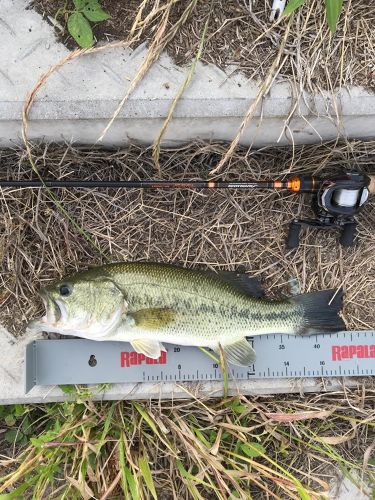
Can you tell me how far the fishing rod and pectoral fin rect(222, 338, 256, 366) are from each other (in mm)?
1107

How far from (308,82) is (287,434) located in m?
2.57

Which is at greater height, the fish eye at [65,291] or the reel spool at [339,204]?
the reel spool at [339,204]

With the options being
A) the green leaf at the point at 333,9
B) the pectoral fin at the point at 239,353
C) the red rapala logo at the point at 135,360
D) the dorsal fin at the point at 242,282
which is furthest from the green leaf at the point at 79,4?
the pectoral fin at the point at 239,353

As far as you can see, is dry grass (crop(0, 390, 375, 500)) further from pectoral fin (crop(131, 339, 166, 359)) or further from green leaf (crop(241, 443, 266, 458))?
pectoral fin (crop(131, 339, 166, 359))

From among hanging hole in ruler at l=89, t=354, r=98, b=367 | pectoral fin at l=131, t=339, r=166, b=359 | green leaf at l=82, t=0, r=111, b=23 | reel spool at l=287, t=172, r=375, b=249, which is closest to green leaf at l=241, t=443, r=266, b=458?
pectoral fin at l=131, t=339, r=166, b=359

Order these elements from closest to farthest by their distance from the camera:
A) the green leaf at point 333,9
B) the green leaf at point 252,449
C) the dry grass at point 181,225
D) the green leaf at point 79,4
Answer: the green leaf at point 333,9 < the green leaf at point 79,4 < the green leaf at point 252,449 < the dry grass at point 181,225

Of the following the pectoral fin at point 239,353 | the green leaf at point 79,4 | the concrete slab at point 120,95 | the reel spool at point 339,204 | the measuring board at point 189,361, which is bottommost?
the measuring board at point 189,361

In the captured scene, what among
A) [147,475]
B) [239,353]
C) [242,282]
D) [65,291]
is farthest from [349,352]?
[65,291]

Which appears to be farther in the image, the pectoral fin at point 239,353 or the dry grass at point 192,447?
the pectoral fin at point 239,353

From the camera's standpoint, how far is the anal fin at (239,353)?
3.11 meters

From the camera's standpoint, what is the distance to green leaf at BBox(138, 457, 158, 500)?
282 cm

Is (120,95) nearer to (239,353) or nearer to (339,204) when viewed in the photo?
(339,204)

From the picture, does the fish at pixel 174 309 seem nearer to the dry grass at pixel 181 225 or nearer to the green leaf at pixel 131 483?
the dry grass at pixel 181 225

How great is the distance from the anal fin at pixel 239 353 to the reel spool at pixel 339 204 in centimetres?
87
